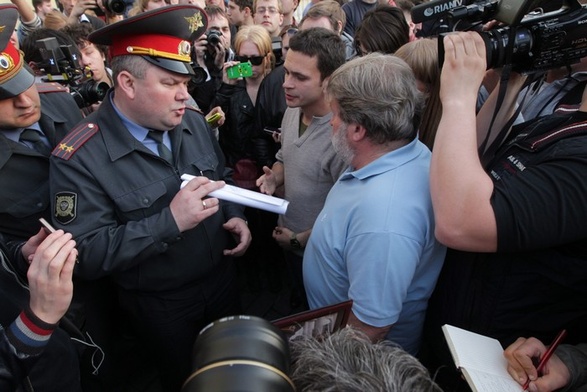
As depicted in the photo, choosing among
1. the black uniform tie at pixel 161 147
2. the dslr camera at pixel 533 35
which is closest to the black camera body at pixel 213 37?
the black uniform tie at pixel 161 147

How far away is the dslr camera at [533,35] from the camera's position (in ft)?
3.60

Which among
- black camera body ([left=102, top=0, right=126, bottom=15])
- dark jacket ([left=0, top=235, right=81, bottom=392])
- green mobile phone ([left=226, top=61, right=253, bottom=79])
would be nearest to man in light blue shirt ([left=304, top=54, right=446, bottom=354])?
dark jacket ([left=0, top=235, right=81, bottom=392])

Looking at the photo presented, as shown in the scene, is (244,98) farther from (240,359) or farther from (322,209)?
(240,359)

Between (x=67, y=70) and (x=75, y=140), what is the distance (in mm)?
972

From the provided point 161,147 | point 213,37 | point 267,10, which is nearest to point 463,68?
point 161,147

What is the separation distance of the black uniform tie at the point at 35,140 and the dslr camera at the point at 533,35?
6.04 feet

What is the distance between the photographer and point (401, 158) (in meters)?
1.36

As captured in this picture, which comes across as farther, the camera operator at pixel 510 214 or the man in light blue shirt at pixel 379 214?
the man in light blue shirt at pixel 379 214

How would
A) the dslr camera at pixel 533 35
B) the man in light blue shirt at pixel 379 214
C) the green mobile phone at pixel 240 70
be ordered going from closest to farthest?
1. the dslr camera at pixel 533 35
2. the man in light blue shirt at pixel 379 214
3. the green mobile phone at pixel 240 70

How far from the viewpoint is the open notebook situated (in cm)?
89

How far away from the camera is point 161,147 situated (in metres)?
1.84

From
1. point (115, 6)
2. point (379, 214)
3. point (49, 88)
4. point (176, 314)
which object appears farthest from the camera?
point (115, 6)

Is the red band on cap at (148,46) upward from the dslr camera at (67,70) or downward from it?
upward

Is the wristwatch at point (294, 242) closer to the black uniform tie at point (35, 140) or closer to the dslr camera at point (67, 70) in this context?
the black uniform tie at point (35, 140)
